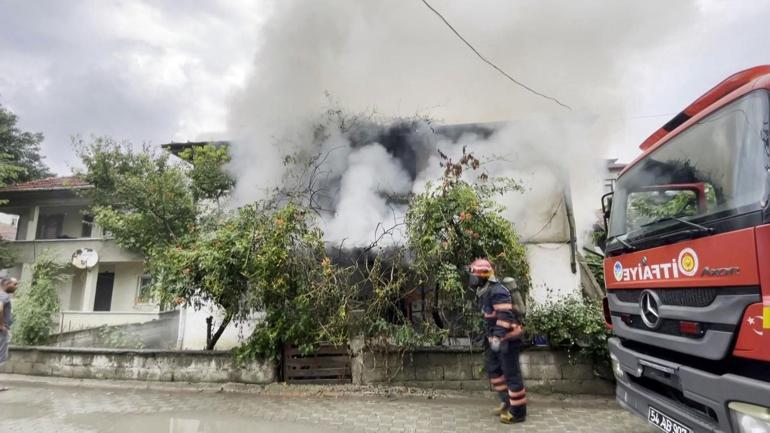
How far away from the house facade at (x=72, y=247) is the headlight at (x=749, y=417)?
16265 mm

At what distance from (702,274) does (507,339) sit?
1984 millimetres

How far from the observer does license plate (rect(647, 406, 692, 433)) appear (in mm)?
2475

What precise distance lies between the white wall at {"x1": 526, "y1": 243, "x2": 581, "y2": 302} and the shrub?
81.1 inches

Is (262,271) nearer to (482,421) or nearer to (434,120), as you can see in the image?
(482,421)

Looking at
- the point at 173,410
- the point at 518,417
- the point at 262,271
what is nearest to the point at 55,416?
the point at 173,410

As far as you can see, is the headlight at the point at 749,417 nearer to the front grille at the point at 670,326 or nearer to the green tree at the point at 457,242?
the front grille at the point at 670,326

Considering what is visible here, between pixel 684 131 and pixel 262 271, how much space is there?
472 centimetres

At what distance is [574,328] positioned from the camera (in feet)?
15.9

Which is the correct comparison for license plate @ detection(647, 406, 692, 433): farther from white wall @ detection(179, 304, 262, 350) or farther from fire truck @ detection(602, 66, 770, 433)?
white wall @ detection(179, 304, 262, 350)

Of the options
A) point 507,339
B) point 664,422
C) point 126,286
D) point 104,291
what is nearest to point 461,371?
point 507,339

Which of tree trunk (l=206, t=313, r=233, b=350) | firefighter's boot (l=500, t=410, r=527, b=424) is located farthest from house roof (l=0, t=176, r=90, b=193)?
firefighter's boot (l=500, t=410, r=527, b=424)

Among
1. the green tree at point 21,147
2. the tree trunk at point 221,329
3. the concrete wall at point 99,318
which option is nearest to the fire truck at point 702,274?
the tree trunk at point 221,329

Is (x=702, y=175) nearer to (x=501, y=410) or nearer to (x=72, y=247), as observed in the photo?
(x=501, y=410)

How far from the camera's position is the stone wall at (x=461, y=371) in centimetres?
487
